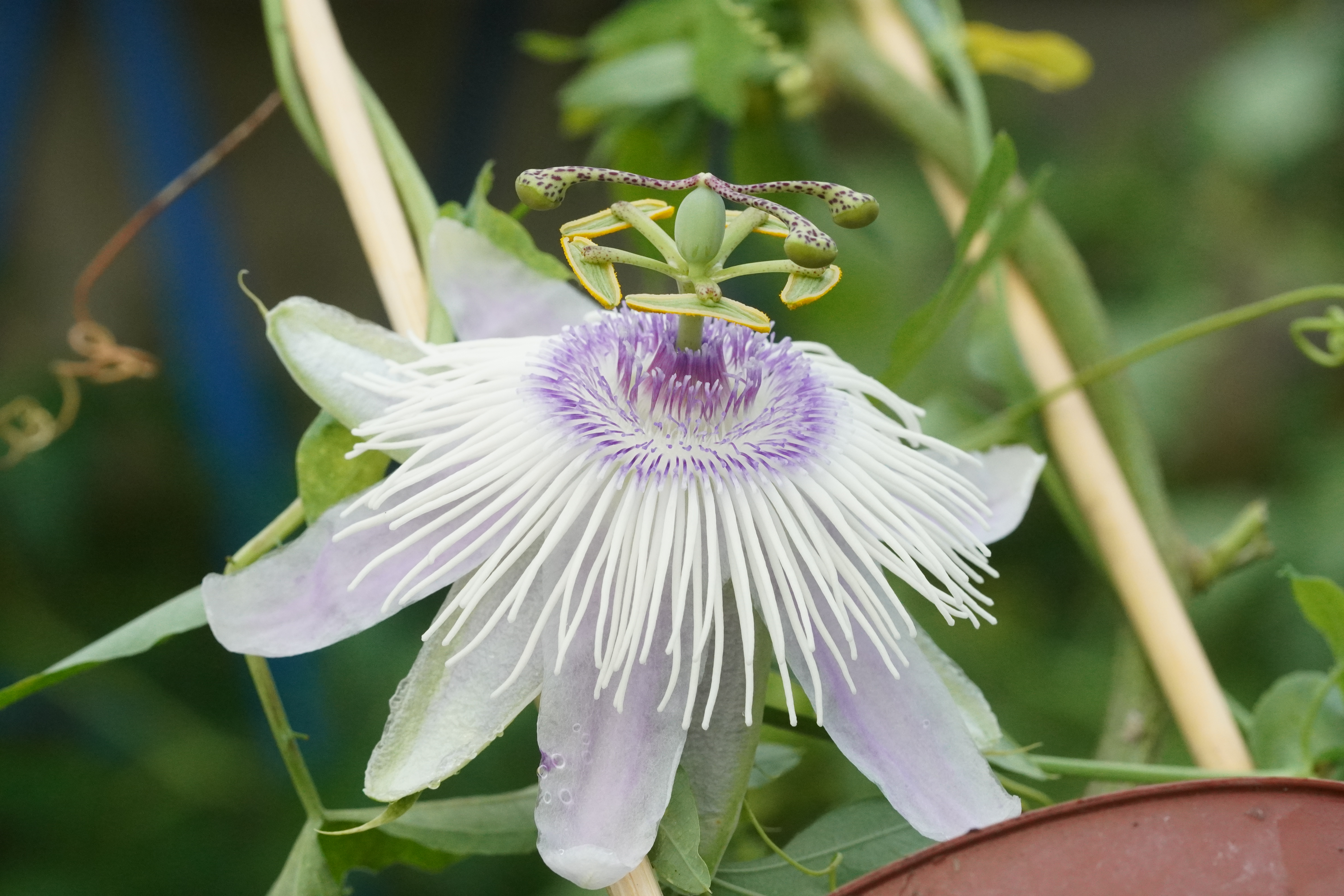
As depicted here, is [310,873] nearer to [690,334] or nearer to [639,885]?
[639,885]

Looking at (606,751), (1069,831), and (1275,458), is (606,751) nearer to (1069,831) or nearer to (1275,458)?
(1069,831)

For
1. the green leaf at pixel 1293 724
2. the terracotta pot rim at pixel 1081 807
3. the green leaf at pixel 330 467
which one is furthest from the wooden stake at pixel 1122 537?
the green leaf at pixel 330 467

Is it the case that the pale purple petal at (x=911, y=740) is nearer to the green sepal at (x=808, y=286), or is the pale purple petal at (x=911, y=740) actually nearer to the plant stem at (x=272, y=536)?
the green sepal at (x=808, y=286)

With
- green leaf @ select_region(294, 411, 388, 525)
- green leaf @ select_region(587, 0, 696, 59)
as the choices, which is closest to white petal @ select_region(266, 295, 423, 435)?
green leaf @ select_region(294, 411, 388, 525)

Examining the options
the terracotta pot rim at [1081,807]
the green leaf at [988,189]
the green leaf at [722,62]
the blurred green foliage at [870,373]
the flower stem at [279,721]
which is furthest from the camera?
the blurred green foliage at [870,373]

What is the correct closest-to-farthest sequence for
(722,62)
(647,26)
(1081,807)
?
1. (1081,807)
2. (722,62)
3. (647,26)

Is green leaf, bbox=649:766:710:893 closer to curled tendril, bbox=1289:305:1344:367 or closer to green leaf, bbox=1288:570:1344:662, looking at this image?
green leaf, bbox=1288:570:1344:662

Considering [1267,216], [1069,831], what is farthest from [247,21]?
[1069,831]

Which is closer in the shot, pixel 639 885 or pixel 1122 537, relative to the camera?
pixel 639 885

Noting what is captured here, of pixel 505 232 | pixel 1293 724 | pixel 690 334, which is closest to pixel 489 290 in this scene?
pixel 505 232
